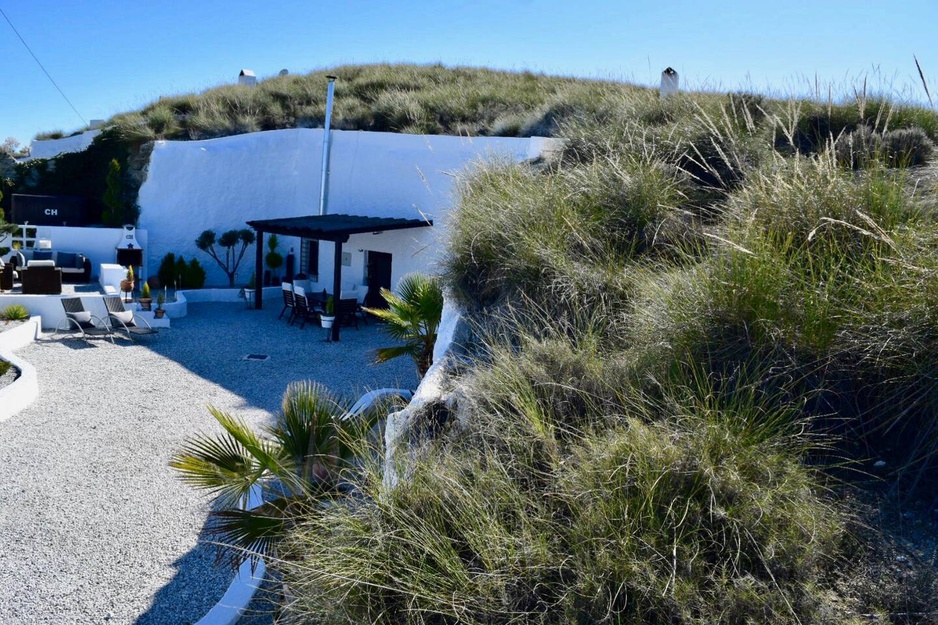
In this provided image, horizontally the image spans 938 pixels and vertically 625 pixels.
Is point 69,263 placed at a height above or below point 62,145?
below

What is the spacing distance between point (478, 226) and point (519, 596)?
3.70 metres

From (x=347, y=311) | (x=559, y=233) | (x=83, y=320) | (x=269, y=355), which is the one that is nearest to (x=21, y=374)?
(x=83, y=320)

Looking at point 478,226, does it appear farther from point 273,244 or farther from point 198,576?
point 273,244

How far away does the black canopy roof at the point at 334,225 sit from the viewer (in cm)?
1574

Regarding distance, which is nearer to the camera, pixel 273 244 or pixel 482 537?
pixel 482 537

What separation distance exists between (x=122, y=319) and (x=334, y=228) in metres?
4.92

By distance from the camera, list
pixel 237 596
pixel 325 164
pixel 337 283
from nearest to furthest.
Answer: pixel 237 596, pixel 337 283, pixel 325 164

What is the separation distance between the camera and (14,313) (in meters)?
14.6

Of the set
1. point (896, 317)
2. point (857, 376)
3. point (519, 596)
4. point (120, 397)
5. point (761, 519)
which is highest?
point (896, 317)

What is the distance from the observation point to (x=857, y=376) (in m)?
3.41

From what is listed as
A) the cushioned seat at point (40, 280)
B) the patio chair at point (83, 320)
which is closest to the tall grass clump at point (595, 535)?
the patio chair at point (83, 320)

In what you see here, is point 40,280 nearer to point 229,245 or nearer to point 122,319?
point 122,319

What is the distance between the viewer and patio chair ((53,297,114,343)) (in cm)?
1484

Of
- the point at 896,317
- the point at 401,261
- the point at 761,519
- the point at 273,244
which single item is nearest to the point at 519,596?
the point at 761,519
